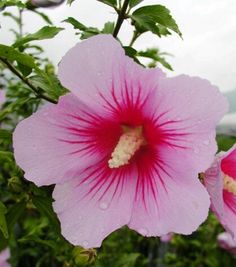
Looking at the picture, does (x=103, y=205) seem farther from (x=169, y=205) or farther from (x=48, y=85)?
(x=48, y=85)

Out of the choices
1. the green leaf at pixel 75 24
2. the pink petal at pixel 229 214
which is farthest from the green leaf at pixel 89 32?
the pink petal at pixel 229 214

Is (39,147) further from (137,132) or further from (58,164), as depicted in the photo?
(137,132)

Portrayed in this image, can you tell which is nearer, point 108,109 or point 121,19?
point 108,109

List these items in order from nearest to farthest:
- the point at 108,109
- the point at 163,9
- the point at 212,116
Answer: the point at 212,116, the point at 108,109, the point at 163,9

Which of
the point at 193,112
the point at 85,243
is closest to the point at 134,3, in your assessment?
the point at 193,112

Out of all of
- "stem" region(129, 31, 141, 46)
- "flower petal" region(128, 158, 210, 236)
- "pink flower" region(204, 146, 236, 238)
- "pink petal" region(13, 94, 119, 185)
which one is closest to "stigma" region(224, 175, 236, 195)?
"pink flower" region(204, 146, 236, 238)

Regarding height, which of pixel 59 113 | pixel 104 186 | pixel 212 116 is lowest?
pixel 104 186

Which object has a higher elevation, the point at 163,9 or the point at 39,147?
the point at 163,9

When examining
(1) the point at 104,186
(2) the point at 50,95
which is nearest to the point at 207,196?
(1) the point at 104,186

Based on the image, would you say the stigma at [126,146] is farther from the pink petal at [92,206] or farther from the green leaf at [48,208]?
the green leaf at [48,208]
